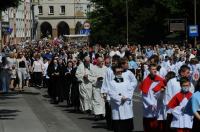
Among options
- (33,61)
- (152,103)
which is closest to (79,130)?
(152,103)

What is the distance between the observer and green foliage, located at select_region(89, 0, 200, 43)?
→ 232ft

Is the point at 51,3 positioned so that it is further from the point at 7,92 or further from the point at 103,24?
the point at 7,92

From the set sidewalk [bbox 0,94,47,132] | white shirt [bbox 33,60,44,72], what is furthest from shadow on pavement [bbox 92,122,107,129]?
white shirt [bbox 33,60,44,72]

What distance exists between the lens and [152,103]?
14453mm

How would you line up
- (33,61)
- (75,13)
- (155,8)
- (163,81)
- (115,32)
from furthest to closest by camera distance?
(75,13) < (115,32) < (155,8) < (33,61) < (163,81)

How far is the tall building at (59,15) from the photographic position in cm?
16525

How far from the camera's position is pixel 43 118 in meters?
20.2

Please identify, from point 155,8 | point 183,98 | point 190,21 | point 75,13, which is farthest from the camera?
point 75,13

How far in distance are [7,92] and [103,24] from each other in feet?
167

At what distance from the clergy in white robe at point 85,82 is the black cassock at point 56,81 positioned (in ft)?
13.5

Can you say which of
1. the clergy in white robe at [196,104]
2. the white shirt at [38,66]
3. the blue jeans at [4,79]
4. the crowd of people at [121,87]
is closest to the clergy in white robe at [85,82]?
the crowd of people at [121,87]

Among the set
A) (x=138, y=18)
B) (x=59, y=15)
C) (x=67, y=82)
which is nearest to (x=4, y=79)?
(x=67, y=82)

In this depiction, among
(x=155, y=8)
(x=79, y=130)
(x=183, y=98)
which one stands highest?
(x=155, y=8)

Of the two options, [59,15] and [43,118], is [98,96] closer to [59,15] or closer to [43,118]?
[43,118]
